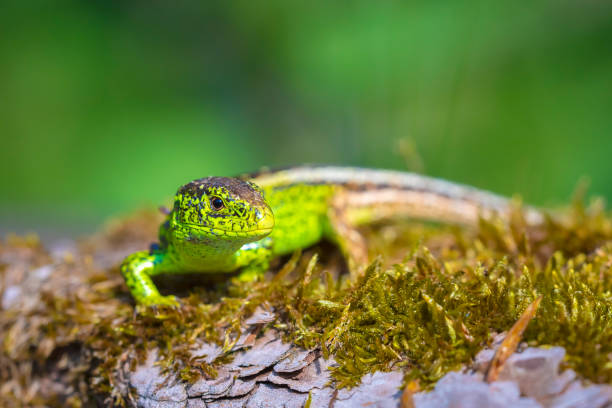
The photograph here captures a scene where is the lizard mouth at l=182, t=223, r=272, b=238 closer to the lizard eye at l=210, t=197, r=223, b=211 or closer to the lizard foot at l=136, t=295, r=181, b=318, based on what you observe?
the lizard eye at l=210, t=197, r=223, b=211

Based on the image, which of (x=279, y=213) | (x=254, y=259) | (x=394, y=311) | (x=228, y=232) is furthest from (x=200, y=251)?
(x=394, y=311)

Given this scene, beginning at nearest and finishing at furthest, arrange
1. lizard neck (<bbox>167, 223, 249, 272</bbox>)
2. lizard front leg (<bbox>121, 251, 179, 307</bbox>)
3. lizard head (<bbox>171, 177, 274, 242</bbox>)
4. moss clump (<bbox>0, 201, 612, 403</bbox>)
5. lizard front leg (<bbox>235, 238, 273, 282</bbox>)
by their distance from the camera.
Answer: moss clump (<bbox>0, 201, 612, 403</bbox>), lizard head (<bbox>171, 177, 274, 242</bbox>), lizard neck (<bbox>167, 223, 249, 272</bbox>), lizard front leg (<bbox>121, 251, 179, 307</bbox>), lizard front leg (<bbox>235, 238, 273, 282</bbox>)

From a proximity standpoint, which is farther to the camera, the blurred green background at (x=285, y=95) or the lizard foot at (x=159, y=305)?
the blurred green background at (x=285, y=95)

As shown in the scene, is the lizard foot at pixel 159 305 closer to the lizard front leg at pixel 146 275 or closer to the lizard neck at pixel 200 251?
the lizard front leg at pixel 146 275

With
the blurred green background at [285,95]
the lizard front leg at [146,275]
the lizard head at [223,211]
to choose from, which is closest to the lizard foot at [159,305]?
the lizard front leg at [146,275]

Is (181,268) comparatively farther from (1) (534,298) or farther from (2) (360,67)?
(2) (360,67)

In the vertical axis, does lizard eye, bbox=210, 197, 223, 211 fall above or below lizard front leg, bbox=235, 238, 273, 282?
above

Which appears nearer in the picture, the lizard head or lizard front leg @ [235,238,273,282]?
the lizard head

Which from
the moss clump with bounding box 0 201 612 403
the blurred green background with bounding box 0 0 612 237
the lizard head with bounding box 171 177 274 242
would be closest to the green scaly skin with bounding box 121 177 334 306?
the lizard head with bounding box 171 177 274 242
